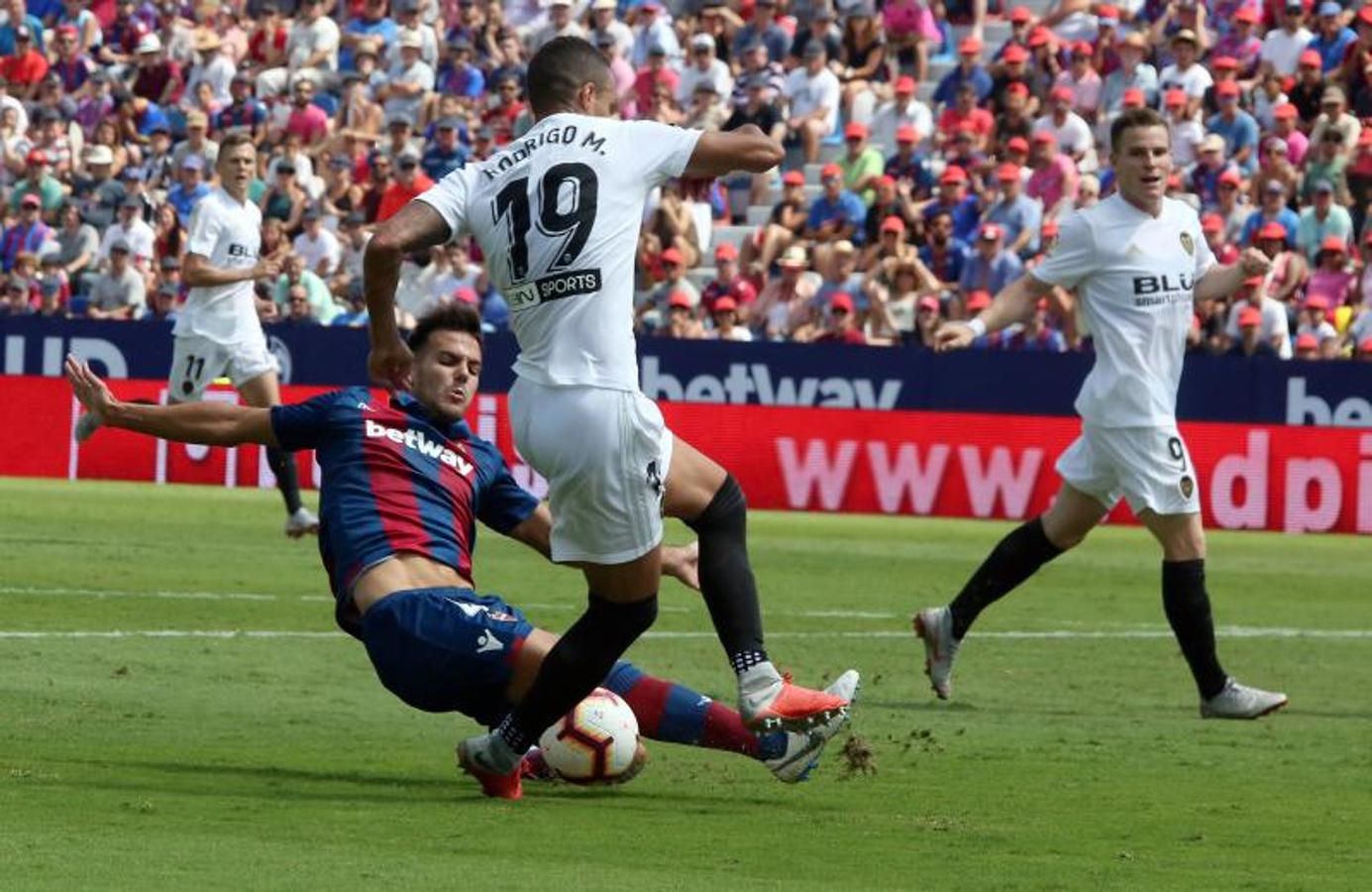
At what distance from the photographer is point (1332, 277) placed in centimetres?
2505

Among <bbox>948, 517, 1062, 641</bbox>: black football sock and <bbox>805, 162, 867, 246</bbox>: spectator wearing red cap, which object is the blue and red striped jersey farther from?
<bbox>805, 162, 867, 246</bbox>: spectator wearing red cap

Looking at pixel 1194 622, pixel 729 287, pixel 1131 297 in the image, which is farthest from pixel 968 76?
pixel 1194 622

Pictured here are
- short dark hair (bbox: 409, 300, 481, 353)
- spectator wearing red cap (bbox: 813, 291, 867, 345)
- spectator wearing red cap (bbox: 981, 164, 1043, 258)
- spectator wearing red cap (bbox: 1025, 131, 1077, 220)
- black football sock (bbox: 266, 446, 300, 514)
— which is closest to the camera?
short dark hair (bbox: 409, 300, 481, 353)

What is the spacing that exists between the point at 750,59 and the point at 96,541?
12.8 metres

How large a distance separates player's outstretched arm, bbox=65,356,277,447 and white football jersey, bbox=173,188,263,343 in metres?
10.1

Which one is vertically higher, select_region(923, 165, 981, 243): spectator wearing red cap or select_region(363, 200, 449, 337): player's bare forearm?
select_region(363, 200, 449, 337): player's bare forearm

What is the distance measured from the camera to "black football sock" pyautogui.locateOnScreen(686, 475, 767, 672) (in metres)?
8.66

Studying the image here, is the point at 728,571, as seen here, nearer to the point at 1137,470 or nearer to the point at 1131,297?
the point at 1137,470

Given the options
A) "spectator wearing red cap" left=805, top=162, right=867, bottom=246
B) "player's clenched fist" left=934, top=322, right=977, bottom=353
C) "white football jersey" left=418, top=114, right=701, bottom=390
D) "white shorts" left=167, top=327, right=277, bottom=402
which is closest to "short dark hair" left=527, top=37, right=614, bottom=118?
"white football jersey" left=418, top=114, right=701, bottom=390

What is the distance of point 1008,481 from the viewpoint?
24406mm

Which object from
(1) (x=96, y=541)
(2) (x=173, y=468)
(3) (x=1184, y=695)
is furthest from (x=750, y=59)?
(3) (x=1184, y=695)

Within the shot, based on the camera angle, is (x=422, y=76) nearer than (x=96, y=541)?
No

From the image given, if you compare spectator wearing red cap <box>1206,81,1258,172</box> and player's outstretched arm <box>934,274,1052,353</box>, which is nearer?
player's outstretched arm <box>934,274,1052,353</box>

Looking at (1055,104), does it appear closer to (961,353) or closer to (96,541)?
(961,353)
